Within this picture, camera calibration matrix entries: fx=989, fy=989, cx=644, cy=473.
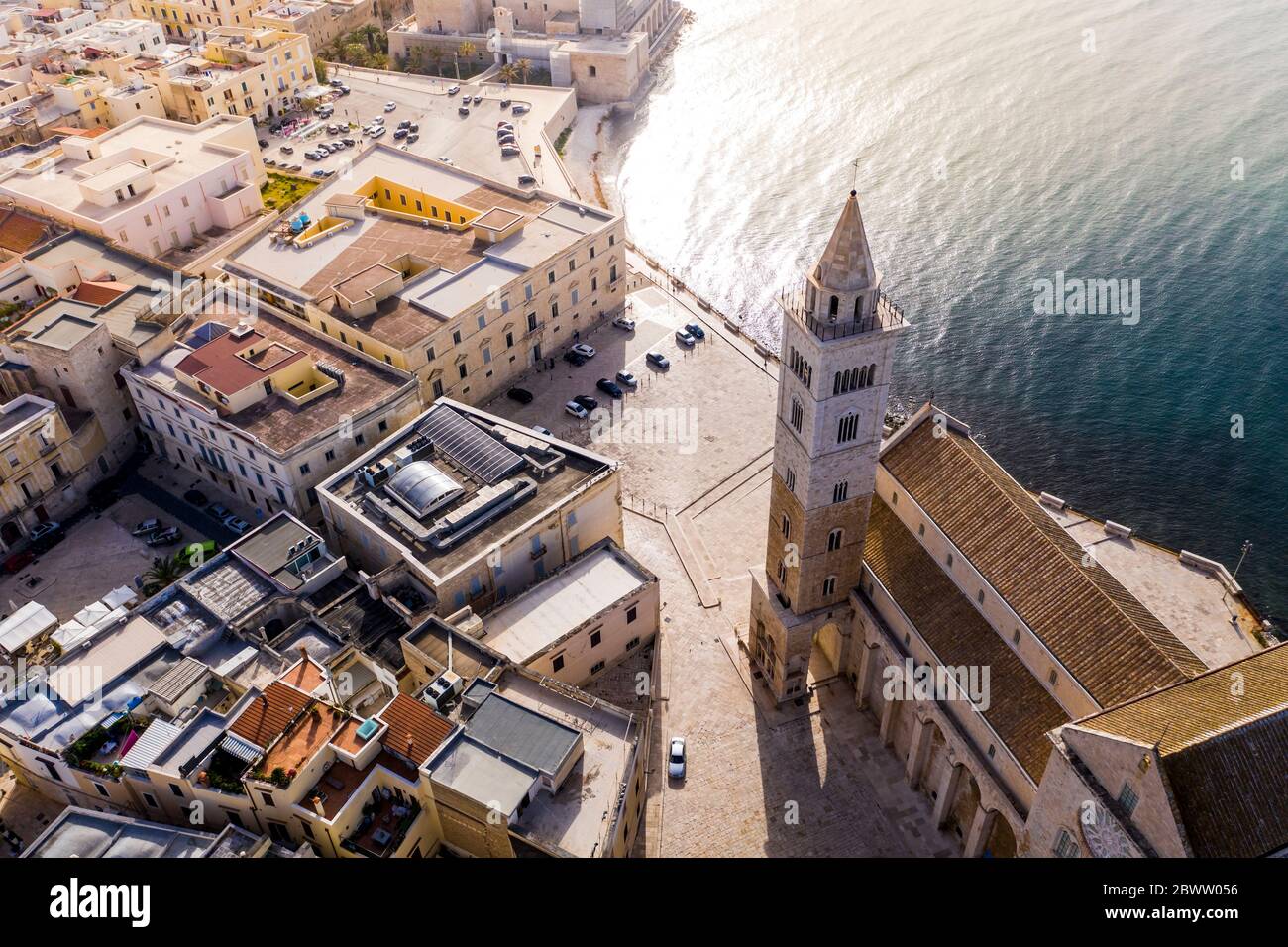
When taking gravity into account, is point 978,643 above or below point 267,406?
below

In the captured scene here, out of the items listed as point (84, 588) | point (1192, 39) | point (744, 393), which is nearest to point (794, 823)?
point (744, 393)

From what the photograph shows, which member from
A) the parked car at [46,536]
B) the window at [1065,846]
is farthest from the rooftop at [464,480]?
the window at [1065,846]

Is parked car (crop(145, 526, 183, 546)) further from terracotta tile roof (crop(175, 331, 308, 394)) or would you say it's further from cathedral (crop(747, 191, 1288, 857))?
cathedral (crop(747, 191, 1288, 857))

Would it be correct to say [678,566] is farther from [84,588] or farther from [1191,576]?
[84,588]

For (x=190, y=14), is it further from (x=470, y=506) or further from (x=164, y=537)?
(x=470, y=506)

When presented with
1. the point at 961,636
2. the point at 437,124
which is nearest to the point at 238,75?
the point at 437,124

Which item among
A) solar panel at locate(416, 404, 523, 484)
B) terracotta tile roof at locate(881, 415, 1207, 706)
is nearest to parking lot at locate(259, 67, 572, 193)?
solar panel at locate(416, 404, 523, 484)

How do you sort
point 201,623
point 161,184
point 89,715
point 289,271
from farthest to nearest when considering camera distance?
1. point 161,184
2. point 289,271
3. point 201,623
4. point 89,715
